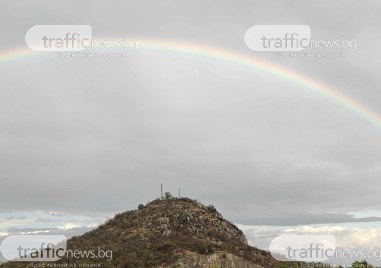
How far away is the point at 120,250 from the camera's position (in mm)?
76688

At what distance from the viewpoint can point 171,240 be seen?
81.2m

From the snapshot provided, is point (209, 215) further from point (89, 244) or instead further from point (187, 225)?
point (89, 244)

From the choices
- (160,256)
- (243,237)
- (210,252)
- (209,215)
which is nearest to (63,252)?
(160,256)

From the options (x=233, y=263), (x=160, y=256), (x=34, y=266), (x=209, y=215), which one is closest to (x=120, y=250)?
(x=160, y=256)

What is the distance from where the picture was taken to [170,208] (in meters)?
97.4

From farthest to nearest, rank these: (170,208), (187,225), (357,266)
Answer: (170,208), (187,225), (357,266)

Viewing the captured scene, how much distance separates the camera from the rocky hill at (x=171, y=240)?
7325 centimetres

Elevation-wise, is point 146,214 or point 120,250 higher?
point 146,214

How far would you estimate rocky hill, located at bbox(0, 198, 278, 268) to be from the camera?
2884 inches

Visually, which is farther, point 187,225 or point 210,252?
point 187,225

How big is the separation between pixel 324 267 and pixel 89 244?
44362 millimetres

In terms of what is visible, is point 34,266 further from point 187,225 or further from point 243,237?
point 243,237

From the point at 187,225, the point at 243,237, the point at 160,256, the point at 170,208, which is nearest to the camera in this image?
the point at 160,256

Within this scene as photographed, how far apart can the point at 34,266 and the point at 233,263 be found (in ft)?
111
